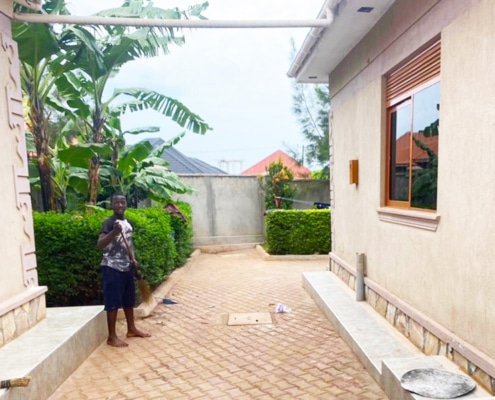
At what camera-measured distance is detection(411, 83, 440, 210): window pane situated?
10.6 ft

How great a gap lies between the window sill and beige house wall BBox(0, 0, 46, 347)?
4099 mm

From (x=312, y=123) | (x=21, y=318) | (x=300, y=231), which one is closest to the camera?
(x=21, y=318)

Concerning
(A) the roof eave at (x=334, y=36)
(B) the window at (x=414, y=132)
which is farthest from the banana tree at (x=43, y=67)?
(B) the window at (x=414, y=132)

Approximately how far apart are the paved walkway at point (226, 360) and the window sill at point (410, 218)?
1.54 meters

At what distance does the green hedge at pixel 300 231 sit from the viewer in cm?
945

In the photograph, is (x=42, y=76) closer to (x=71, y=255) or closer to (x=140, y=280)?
(x=71, y=255)

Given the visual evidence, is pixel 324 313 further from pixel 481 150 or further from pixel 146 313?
pixel 481 150

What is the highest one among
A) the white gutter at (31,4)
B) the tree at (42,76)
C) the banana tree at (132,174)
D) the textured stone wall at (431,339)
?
the white gutter at (31,4)

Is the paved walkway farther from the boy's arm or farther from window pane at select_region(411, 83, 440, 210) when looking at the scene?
window pane at select_region(411, 83, 440, 210)

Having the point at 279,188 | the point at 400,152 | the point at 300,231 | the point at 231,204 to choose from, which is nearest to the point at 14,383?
the point at 400,152

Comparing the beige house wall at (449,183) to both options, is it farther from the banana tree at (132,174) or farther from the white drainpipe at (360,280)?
the banana tree at (132,174)

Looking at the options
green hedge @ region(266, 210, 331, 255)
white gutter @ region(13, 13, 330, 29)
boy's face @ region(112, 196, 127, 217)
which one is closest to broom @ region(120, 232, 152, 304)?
boy's face @ region(112, 196, 127, 217)

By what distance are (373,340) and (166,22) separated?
13.7 ft

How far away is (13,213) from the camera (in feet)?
11.6
